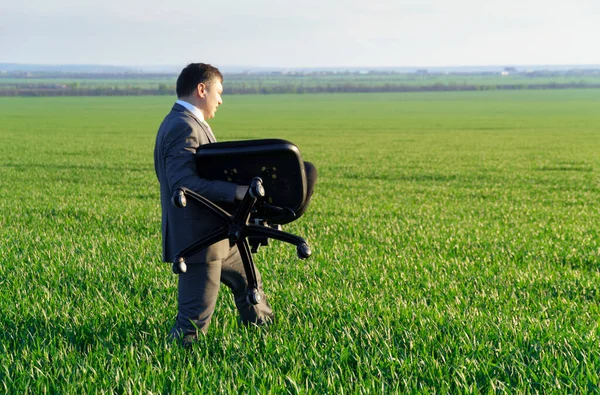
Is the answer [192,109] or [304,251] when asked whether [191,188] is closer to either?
[192,109]

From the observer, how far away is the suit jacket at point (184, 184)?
4645 mm

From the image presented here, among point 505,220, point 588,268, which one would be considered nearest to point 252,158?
point 588,268

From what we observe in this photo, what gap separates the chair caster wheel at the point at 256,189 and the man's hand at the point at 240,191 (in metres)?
0.27

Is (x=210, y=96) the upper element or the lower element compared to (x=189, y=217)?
upper

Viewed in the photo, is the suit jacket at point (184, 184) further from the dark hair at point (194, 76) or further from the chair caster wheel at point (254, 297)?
the chair caster wheel at point (254, 297)

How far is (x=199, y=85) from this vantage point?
16.2 feet

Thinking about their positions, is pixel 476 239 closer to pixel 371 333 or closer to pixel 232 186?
pixel 371 333

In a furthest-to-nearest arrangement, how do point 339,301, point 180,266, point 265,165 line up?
point 339,301, point 180,266, point 265,165

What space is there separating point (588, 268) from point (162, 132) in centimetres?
675

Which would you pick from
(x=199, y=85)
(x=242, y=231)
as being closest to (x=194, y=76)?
(x=199, y=85)

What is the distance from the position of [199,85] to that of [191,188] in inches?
31.3

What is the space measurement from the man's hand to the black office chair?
0.05 m

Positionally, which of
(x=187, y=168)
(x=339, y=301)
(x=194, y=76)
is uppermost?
(x=194, y=76)

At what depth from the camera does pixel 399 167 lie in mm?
28672
